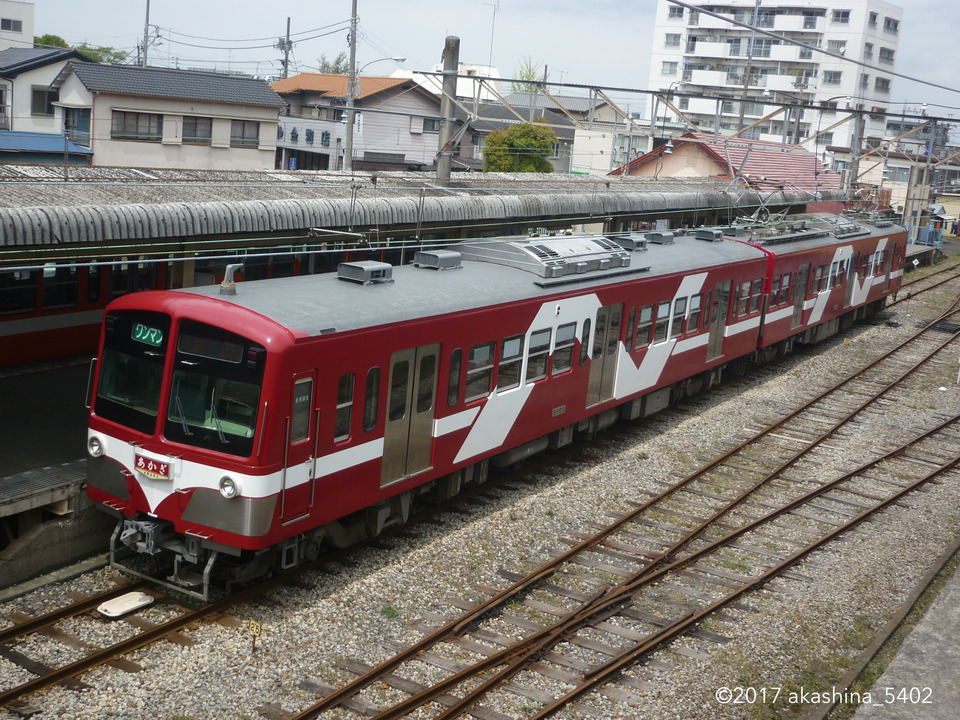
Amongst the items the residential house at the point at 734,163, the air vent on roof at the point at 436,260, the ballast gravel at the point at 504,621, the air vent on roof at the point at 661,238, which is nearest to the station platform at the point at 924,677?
the ballast gravel at the point at 504,621

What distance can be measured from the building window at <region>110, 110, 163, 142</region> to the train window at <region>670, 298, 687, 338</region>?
72.7 ft

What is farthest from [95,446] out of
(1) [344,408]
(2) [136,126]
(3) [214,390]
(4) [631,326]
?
(2) [136,126]

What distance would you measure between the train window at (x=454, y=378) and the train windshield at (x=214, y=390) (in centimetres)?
266

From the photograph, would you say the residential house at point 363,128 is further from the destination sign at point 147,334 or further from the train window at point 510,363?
the destination sign at point 147,334

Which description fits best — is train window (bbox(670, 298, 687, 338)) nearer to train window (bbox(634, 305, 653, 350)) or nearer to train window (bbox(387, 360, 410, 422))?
train window (bbox(634, 305, 653, 350))

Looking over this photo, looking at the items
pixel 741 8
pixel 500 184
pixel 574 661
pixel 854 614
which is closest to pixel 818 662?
pixel 854 614

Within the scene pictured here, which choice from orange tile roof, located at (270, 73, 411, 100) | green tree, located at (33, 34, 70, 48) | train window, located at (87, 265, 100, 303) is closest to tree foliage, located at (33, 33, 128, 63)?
green tree, located at (33, 34, 70, 48)

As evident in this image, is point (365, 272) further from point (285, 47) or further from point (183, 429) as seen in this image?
point (285, 47)

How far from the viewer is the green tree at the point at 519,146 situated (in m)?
40.8

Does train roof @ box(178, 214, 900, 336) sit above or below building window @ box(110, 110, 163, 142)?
below

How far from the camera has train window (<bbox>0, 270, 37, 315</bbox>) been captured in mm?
12719

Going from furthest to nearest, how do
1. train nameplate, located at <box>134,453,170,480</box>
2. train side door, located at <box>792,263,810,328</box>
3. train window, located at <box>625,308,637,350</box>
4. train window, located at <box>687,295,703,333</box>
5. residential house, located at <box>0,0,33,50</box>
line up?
1. residential house, located at <box>0,0,33,50</box>
2. train side door, located at <box>792,263,810,328</box>
3. train window, located at <box>687,295,703,333</box>
4. train window, located at <box>625,308,637,350</box>
5. train nameplate, located at <box>134,453,170,480</box>

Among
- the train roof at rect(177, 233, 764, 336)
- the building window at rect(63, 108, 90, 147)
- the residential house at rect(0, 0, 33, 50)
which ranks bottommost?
the train roof at rect(177, 233, 764, 336)

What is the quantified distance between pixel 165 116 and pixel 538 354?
24.0 m
